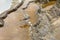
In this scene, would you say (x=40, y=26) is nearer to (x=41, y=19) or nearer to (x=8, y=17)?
(x=41, y=19)

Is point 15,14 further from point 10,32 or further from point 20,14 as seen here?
point 10,32

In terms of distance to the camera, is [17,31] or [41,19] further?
[41,19]

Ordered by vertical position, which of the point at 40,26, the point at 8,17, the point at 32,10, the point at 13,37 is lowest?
the point at 13,37

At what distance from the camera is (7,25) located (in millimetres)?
1028

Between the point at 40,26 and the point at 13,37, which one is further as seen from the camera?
the point at 40,26

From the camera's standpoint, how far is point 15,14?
1.17 m

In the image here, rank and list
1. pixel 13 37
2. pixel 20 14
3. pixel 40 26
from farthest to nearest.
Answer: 1. pixel 20 14
2. pixel 40 26
3. pixel 13 37

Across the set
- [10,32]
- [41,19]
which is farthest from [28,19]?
[10,32]

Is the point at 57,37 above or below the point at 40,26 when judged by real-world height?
below

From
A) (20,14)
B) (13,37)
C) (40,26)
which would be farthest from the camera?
(20,14)

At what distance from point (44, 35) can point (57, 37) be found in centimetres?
7

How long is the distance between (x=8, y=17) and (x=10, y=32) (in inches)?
7.6

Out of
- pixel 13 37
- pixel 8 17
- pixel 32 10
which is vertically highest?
pixel 32 10

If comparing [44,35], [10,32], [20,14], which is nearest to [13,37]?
[10,32]
